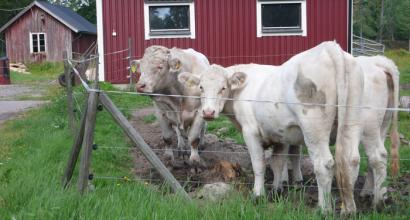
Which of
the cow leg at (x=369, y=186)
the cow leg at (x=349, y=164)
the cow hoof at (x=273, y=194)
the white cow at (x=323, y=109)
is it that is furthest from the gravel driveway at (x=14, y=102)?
the cow leg at (x=349, y=164)

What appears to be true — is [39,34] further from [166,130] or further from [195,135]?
[195,135]

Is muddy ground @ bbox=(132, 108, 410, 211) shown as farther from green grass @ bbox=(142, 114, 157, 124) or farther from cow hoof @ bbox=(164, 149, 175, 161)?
green grass @ bbox=(142, 114, 157, 124)

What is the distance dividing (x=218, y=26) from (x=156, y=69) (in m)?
11.1

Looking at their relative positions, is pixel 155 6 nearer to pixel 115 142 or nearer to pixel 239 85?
pixel 115 142

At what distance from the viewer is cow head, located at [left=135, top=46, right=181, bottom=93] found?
7590 millimetres

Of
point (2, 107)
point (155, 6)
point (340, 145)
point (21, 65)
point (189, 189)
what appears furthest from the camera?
point (21, 65)

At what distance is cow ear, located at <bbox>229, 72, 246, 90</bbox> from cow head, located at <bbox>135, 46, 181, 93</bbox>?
59.0 inches

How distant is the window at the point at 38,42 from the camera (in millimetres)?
39531

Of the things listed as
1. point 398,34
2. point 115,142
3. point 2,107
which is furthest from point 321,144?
point 398,34

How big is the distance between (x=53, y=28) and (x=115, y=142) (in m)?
32.6

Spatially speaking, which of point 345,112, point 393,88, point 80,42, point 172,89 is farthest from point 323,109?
point 80,42

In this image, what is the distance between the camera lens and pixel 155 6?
60.5 feet

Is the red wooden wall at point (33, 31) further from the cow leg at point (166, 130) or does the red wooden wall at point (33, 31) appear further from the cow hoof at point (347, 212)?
the cow hoof at point (347, 212)

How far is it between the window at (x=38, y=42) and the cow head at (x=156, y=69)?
33561 millimetres
